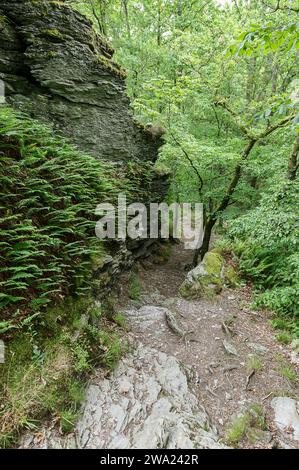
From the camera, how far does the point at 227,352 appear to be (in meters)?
5.58

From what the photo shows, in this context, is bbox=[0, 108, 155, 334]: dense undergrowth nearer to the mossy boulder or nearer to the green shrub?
the mossy boulder

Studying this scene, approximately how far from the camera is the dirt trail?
4.31 metres

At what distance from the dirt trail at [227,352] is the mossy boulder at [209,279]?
0.92ft

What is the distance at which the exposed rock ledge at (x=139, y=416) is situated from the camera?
10.7 ft

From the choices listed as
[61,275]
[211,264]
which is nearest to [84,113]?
[61,275]

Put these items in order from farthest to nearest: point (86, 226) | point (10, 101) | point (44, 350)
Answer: point (10, 101)
point (86, 226)
point (44, 350)

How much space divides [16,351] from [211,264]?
6.52m

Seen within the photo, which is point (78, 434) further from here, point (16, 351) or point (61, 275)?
point (61, 275)

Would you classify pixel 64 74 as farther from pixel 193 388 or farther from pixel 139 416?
pixel 193 388

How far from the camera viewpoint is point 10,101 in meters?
6.36

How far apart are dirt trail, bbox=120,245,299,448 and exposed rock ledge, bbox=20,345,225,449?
18.5 inches

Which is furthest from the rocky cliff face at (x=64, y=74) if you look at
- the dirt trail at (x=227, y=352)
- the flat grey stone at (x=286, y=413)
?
the flat grey stone at (x=286, y=413)

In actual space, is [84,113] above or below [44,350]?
above

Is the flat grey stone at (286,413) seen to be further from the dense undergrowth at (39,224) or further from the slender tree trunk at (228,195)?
the slender tree trunk at (228,195)
